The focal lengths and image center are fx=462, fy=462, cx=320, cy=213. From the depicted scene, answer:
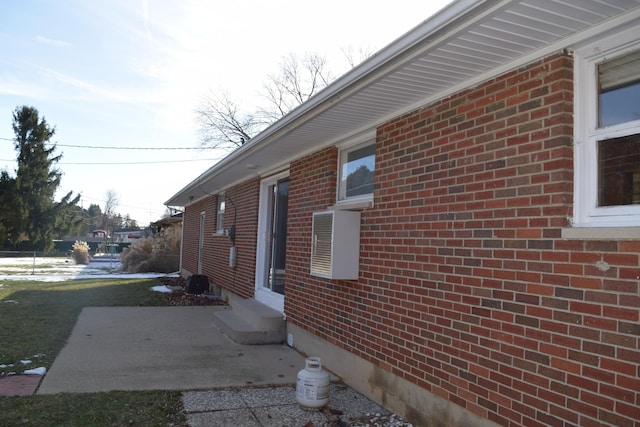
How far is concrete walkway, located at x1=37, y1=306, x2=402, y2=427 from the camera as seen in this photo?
13.0 ft

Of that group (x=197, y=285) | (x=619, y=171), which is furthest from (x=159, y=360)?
(x=197, y=285)

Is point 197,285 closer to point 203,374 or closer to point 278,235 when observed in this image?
point 278,235

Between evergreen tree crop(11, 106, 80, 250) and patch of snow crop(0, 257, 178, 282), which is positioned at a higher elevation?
evergreen tree crop(11, 106, 80, 250)

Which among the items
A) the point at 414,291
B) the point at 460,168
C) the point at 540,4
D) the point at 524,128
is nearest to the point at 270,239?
the point at 414,291

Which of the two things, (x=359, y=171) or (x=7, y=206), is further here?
(x=7, y=206)

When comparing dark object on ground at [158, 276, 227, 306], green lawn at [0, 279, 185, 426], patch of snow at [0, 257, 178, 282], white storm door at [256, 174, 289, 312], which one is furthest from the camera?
patch of snow at [0, 257, 178, 282]

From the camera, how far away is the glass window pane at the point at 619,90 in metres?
2.50

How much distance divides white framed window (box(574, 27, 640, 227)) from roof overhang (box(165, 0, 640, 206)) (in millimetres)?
142

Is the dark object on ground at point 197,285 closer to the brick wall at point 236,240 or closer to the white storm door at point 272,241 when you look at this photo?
the brick wall at point 236,240

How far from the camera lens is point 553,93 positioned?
2812mm

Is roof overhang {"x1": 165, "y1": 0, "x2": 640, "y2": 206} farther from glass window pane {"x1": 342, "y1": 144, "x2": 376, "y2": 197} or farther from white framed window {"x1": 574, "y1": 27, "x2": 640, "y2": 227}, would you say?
glass window pane {"x1": 342, "y1": 144, "x2": 376, "y2": 197}

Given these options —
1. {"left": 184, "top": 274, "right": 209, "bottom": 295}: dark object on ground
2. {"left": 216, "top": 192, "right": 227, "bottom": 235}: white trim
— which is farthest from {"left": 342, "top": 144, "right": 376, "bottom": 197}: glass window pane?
{"left": 184, "top": 274, "right": 209, "bottom": 295}: dark object on ground

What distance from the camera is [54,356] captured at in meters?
5.48

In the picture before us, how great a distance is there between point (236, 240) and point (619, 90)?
8.19 meters
